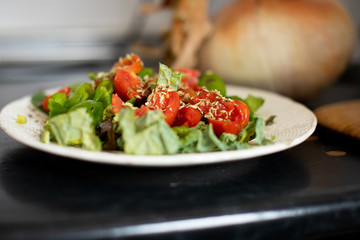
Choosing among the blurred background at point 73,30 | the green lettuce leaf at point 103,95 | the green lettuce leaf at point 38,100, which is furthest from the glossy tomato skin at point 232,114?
the blurred background at point 73,30

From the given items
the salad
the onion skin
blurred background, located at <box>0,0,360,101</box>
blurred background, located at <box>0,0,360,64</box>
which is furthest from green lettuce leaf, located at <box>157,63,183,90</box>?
blurred background, located at <box>0,0,360,64</box>

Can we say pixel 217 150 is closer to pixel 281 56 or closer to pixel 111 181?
pixel 111 181

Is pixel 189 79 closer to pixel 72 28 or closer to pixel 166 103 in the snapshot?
pixel 166 103

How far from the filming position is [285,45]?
1215 millimetres

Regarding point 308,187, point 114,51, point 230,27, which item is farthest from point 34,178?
point 114,51

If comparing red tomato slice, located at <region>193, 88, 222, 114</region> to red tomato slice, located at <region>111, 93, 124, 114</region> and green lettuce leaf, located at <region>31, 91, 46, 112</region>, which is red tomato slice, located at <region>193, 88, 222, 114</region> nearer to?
red tomato slice, located at <region>111, 93, 124, 114</region>

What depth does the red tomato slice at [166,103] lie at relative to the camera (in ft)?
2.30

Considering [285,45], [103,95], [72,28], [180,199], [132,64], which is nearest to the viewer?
[180,199]

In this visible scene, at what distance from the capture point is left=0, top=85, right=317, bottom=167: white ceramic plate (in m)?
0.57

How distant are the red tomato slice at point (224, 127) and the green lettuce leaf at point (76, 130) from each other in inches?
7.6

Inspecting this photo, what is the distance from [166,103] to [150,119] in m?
0.10

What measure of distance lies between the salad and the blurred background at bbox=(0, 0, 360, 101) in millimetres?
1193

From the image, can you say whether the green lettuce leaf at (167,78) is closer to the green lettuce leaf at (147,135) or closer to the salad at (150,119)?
the salad at (150,119)

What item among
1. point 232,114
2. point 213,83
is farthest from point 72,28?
point 232,114
